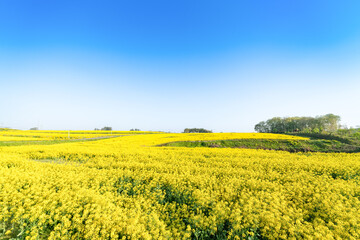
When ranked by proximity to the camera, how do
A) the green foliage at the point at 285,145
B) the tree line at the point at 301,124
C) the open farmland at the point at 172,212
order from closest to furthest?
the open farmland at the point at 172,212 < the green foliage at the point at 285,145 < the tree line at the point at 301,124

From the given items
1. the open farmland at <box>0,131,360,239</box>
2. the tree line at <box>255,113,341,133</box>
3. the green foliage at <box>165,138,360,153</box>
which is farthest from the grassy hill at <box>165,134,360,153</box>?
the tree line at <box>255,113,341,133</box>

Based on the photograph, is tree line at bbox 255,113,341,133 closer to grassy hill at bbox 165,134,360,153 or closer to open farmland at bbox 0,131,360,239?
grassy hill at bbox 165,134,360,153

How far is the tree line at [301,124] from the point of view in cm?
6481

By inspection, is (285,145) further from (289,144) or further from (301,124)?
(301,124)

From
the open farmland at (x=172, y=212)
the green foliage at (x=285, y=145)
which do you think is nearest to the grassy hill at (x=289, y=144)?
the green foliage at (x=285, y=145)

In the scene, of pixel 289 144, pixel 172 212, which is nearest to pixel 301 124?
pixel 289 144

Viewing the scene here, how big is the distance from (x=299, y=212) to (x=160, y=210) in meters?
4.27

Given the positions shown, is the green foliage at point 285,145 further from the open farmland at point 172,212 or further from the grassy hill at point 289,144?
the open farmland at point 172,212

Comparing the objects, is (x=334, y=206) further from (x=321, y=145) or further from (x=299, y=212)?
(x=321, y=145)

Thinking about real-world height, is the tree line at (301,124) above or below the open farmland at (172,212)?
above

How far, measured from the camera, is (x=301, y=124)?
71125mm

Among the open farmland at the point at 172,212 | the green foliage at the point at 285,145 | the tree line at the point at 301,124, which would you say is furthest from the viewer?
the tree line at the point at 301,124

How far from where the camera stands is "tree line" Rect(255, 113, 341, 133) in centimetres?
6481

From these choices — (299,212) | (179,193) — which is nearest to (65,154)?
(179,193)
